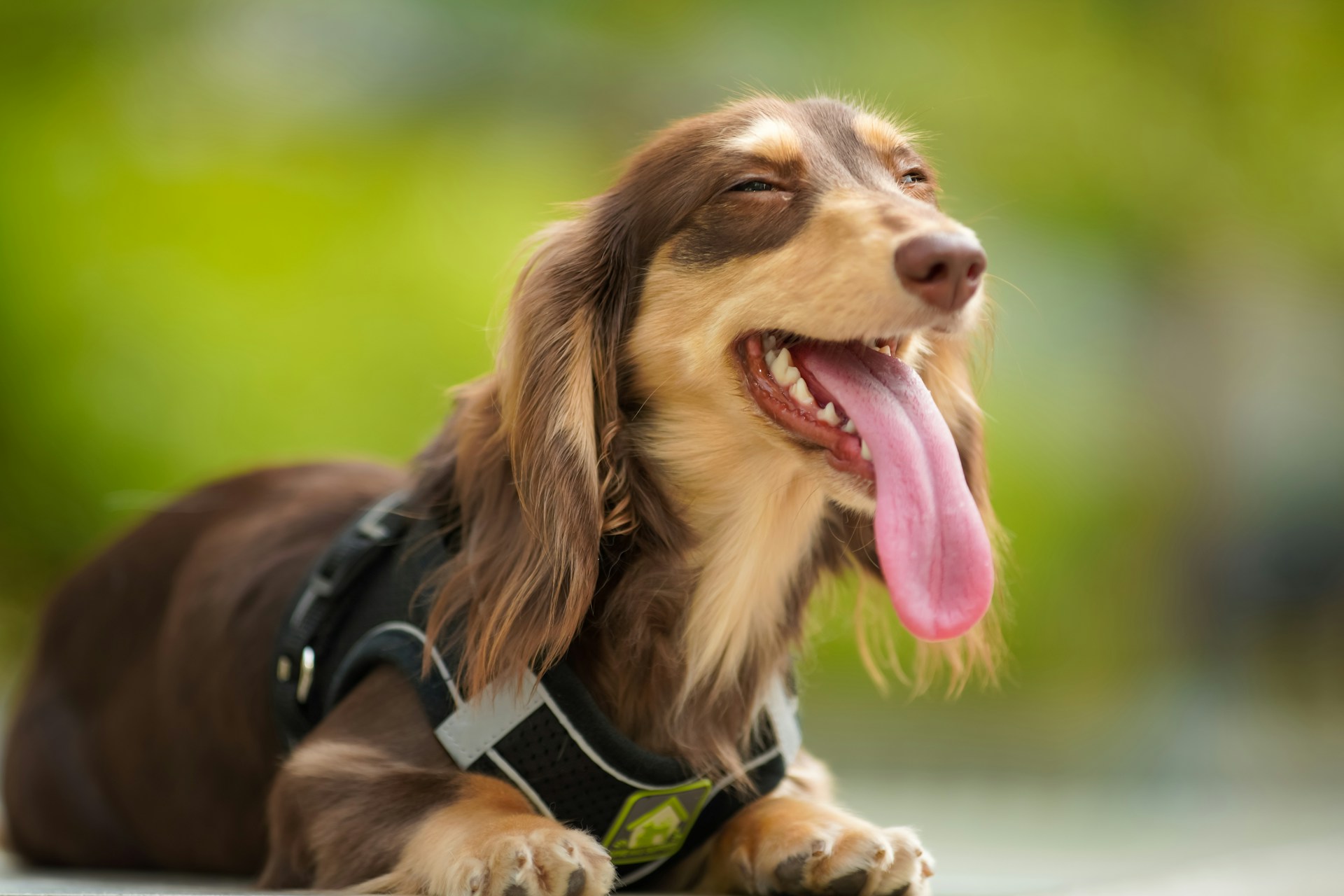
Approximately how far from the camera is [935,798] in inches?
244

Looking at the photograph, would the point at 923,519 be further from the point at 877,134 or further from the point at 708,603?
the point at 877,134

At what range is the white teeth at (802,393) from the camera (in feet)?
7.55

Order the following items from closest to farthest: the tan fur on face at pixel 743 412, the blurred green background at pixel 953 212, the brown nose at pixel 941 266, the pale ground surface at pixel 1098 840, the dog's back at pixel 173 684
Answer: the brown nose at pixel 941 266
the tan fur on face at pixel 743 412
the pale ground surface at pixel 1098 840
the dog's back at pixel 173 684
the blurred green background at pixel 953 212

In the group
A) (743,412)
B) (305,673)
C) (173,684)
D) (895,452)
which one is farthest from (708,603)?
(173,684)

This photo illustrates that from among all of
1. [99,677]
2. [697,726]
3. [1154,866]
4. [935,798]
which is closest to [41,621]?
[99,677]

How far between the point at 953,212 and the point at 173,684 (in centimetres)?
636

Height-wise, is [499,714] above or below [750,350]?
below

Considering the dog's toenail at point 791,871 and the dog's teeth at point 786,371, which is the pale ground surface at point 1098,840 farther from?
the dog's teeth at point 786,371

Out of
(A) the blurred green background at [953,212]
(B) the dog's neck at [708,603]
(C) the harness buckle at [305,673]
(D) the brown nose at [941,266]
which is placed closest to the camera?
(D) the brown nose at [941,266]

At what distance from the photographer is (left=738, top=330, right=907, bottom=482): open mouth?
2217 millimetres

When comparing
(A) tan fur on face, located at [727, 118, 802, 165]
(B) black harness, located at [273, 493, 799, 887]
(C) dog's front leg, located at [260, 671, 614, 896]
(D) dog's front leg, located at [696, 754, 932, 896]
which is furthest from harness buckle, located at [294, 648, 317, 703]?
(A) tan fur on face, located at [727, 118, 802, 165]

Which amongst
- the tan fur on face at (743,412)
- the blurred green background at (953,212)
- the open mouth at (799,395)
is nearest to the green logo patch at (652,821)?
the tan fur on face at (743,412)

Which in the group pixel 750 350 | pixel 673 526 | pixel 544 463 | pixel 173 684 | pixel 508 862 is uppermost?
pixel 750 350

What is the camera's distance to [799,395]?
231cm
